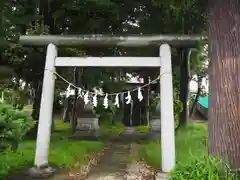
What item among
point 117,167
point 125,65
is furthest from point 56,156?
point 125,65

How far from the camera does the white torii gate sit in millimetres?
7594

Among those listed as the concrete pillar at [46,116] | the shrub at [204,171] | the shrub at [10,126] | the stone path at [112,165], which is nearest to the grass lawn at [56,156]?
the stone path at [112,165]

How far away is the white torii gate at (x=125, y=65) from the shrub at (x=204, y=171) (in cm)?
194

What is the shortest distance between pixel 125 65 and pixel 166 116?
1.65 metres

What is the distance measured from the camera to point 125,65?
26.4ft

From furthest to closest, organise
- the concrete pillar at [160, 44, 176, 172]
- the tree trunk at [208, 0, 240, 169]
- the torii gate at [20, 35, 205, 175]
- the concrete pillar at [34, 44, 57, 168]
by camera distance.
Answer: the concrete pillar at [34, 44, 57, 168], the torii gate at [20, 35, 205, 175], the concrete pillar at [160, 44, 176, 172], the tree trunk at [208, 0, 240, 169]

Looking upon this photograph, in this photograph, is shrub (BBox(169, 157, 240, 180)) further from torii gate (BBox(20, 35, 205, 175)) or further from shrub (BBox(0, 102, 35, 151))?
shrub (BBox(0, 102, 35, 151))

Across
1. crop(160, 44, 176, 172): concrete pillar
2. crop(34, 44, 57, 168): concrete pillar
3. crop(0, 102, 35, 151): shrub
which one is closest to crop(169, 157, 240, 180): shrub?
crop(160, 44, 176, 172): concrete pillar

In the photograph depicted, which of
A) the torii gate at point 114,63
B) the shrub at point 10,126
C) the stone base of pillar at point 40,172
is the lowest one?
the stone base of pillar at point 40,172

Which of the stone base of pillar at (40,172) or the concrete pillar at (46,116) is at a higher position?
the concrete pillar at (46,116)

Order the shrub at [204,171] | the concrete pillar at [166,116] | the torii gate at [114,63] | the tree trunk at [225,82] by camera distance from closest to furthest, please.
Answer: the shrub at [204,171] < the tree trunk at [225,82] < the concrete pillar at [166,116] < the torii gate at [114,63]

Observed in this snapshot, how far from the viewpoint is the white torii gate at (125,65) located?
299 inches

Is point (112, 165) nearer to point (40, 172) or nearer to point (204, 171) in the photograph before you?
point (40, 172)

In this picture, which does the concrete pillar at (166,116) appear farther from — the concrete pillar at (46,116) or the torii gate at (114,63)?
the concrete pillar at (46,116)
